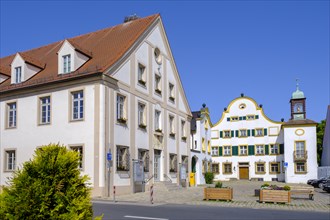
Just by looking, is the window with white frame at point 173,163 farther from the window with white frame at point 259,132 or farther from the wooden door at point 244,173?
the window with white frame at point 259,132

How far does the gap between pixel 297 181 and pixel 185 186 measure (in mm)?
27771

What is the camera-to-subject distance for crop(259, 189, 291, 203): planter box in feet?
64.9

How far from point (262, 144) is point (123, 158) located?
41.1 m

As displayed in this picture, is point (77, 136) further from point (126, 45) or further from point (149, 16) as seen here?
point (149, 16)

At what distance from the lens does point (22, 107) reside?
27.4m

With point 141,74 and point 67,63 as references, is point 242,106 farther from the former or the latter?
point 67,63

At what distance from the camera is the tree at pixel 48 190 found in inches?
229

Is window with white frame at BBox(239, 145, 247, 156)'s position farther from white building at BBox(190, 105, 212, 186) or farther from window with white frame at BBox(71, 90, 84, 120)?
window with white frame at BBox(71, 90, 84, 120)

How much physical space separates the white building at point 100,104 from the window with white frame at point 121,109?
0.21 feet

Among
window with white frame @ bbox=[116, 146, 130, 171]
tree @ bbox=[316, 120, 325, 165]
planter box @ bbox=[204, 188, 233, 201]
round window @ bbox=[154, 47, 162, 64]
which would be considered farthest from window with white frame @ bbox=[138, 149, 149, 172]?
tree @ bbox=[316, 120, 325, 165]

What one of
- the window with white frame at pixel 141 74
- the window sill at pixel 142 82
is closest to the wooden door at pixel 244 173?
the window with white frame at pixel 141 74

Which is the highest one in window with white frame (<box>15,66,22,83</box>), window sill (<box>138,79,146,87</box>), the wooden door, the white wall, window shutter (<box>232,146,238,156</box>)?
window with white frame (<box>15,66,22,83</box>)

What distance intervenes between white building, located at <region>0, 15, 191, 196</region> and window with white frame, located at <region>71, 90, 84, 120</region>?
0.06m

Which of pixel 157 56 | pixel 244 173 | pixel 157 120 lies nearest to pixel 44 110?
pixel 157 120
